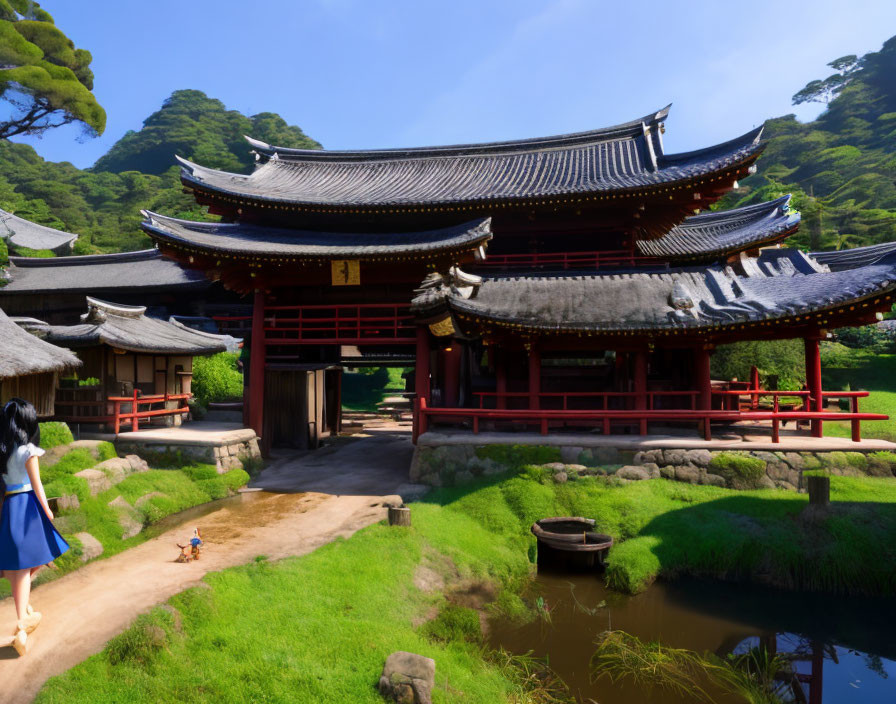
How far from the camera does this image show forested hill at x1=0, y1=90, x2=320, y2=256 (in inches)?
1960

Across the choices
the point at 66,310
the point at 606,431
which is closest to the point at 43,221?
the point at 66,310

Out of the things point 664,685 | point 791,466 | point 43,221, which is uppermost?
point 43,221

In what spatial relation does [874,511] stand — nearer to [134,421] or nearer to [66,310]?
[134,421]

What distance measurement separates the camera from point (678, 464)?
1147 centimetres

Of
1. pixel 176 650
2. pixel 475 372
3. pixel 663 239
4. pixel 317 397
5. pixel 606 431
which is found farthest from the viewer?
pixel 663 239

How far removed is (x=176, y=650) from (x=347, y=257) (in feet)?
35.5

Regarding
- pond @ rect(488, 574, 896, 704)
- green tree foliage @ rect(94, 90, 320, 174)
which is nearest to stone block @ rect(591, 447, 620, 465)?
pond @ rect(488, 574, 896, 704)

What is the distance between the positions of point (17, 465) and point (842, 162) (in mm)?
76216

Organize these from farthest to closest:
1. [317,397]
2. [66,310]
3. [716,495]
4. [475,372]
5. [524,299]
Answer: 1. [66,310]
2. [317,397]
3. [475,372]
4. [524,299]
5. [716,495]

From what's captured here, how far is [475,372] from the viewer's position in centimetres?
1636

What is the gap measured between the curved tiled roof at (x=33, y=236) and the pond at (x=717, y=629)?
44.8 m

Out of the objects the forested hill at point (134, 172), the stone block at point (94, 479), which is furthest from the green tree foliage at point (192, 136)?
the stone block at point (94, 479)

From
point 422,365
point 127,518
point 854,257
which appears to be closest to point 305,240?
point 422,365

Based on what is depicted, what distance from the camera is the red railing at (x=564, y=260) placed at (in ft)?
52.7
